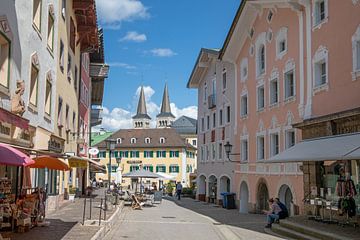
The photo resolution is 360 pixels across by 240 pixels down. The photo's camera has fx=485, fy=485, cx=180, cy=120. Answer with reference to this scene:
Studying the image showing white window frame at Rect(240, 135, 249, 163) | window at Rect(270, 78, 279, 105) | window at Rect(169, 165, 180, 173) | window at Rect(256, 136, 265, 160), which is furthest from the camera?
window at Rect(169, 165, 180, 173)

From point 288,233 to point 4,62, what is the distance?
35.0 feet

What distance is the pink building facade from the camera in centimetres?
1759

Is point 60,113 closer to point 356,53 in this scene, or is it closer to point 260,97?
point 260,97

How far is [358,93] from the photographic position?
53.1 ft

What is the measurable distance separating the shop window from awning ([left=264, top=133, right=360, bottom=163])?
30.2ft

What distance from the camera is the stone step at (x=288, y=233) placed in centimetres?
1523

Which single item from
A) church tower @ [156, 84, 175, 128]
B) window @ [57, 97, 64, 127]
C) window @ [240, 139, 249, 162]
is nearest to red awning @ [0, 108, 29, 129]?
window @ [57, 97, 64, 127]

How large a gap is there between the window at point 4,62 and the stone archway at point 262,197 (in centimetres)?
1670

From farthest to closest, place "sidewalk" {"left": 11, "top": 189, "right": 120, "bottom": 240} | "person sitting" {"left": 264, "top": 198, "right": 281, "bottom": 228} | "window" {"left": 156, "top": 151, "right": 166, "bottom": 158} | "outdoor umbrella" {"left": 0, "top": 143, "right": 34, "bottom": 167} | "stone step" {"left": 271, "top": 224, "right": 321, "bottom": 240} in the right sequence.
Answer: "window" {"left": 156, "top": 151, "right": 166, "bottom": 158} → "person sitting" {"left": 264, "top": 198, "right": 281, "bottom": 228} → "stone step" {"left": 271, "top": 224, "right": 321, "bottom": 240} → "sidewalk" {"left": 11, "top": 189, "right": 120, "bottom": 240} → "outdoor umbrella" {"left": 0, "top": 143, "right": 34, "bottom": 167}

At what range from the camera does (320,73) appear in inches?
779

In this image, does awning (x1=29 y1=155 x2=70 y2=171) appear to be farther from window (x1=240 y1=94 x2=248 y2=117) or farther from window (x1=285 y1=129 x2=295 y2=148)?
window (x1=240 y1=94 x2=248 y2=117)

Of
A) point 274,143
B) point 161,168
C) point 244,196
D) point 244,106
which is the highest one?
point 244,106

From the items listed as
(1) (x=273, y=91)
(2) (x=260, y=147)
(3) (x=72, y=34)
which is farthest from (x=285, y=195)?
(3) (x=72, y=34)

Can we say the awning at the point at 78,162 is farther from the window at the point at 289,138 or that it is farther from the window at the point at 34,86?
the window at the point at 289,138
